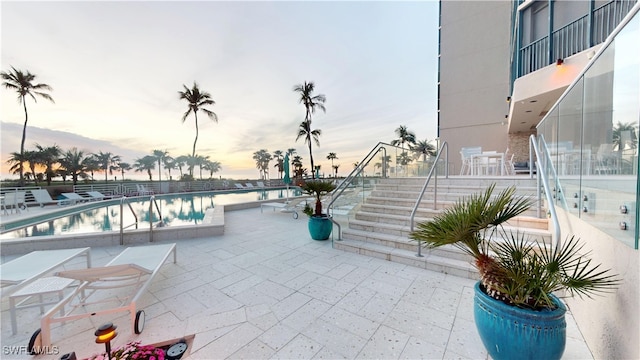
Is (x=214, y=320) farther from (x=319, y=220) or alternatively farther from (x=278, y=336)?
(x=319, y=220)

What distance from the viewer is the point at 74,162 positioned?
750 inches

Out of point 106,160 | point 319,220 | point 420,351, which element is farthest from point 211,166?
point 420,351

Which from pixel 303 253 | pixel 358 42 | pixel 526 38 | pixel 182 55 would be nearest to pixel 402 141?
pixel 358 42

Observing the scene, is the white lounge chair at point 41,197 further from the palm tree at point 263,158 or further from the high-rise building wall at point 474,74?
the palm tree at point 263,158

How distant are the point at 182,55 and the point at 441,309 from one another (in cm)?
1054

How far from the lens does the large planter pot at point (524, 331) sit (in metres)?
1.29

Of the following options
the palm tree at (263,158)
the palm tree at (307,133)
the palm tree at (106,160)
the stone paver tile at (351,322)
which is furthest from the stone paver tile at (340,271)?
the palm tree at (263,158)

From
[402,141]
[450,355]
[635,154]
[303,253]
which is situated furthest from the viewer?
[402,141]

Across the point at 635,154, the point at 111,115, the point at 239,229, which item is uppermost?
the point at 111,115

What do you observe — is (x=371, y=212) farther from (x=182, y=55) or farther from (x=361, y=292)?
(x=182, y=55)

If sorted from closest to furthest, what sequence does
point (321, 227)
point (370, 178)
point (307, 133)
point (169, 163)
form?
point (321, 227), point (370, 178), point (307, 133), point (169, 163)

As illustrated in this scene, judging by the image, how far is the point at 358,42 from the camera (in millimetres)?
10352

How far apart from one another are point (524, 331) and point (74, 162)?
28660 millimetres

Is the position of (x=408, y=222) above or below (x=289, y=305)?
above
